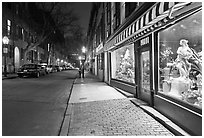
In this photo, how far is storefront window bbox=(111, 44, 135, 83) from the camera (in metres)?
10.1

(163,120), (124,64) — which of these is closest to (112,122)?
(163,120)

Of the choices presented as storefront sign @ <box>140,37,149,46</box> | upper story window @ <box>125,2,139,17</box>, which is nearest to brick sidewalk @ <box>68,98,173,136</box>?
storefront sign @ <box>140,37,149,46</box>

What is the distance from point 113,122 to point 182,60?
8.15 ft

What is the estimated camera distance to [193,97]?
16.0 feet

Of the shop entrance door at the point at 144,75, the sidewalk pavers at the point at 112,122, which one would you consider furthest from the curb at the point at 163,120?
the shop entrance door at the point at 144,75

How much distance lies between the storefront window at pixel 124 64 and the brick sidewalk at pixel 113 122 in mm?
3058

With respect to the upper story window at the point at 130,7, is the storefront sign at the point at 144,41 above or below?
below

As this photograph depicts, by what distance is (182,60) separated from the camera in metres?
5.64

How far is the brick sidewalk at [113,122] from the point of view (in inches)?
187

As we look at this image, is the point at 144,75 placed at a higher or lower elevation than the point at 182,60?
lower

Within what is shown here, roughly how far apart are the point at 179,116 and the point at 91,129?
2102mm

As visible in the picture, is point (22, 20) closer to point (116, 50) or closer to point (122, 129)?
point (116, 50)

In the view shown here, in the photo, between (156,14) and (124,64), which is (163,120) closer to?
(156,14)

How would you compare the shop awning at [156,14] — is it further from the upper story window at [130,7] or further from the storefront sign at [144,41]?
the upper story window at [130,7]
